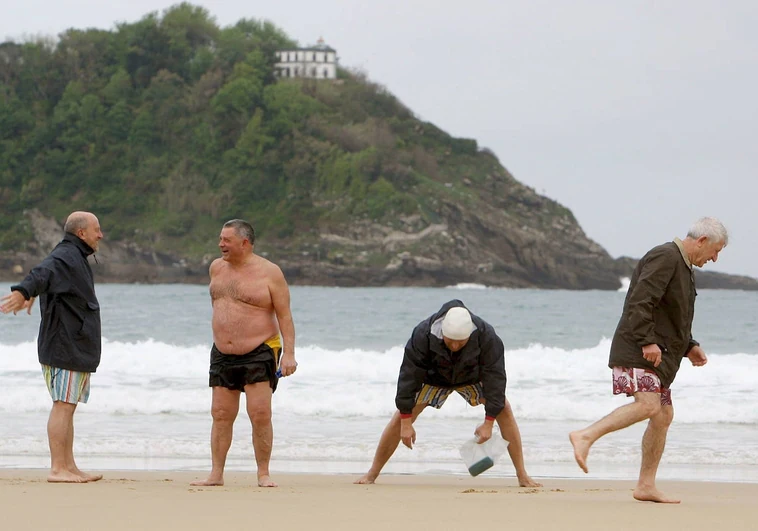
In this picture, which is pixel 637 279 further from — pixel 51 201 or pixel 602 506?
pixel 51 201

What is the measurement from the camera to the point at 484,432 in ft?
19.9

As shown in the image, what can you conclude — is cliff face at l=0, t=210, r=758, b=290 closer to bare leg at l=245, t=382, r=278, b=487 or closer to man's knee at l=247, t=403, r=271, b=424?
bare leg at l=245, t=382, r=278, b=487

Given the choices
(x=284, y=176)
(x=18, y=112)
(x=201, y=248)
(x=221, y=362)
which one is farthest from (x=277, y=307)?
(x=18, y=112)

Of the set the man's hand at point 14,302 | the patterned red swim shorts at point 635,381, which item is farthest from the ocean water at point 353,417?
the man's hand at point 14,302

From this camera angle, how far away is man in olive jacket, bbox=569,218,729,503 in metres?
5.49

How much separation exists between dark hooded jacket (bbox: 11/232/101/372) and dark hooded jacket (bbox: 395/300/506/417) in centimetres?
172

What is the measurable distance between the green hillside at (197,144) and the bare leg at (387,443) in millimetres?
86282

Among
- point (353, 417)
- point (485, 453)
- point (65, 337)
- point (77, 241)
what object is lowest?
point (353, 417)

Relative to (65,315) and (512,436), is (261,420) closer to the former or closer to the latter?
(65,315)

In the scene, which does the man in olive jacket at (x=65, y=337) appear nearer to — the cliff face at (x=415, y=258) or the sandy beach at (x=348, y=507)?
the sandy beach at (x=348, y=507)

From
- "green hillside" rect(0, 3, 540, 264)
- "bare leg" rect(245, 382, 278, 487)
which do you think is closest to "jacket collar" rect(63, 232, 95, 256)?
"bare leg" rect(245, 382, 278, 487)

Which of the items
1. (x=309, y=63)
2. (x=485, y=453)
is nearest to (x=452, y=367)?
(x=485, y=453)

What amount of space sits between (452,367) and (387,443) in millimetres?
768

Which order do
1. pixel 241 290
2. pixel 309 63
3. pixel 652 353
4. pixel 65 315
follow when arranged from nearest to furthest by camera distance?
pixel 652 353 → pixel 65 315 → pixel 241 290 → pixel 309 63
